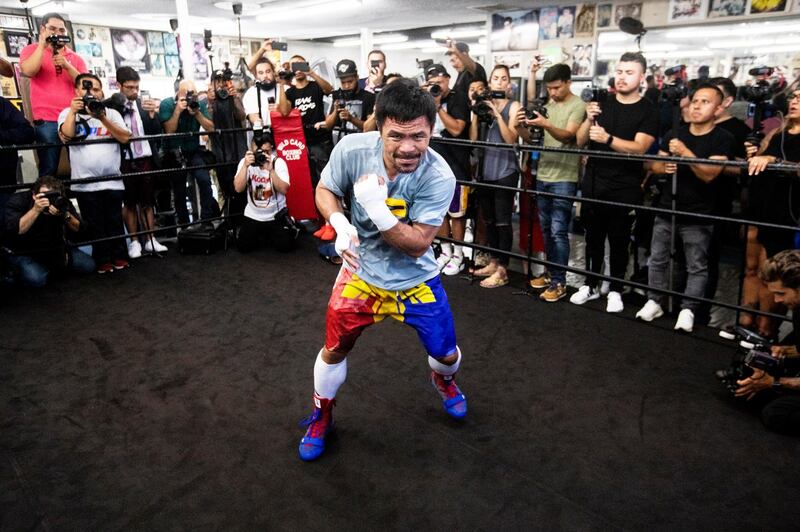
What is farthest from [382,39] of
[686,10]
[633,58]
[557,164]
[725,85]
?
[633,58]

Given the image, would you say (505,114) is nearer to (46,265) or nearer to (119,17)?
(46,265)

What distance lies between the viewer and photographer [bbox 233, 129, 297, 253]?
440 centimetres

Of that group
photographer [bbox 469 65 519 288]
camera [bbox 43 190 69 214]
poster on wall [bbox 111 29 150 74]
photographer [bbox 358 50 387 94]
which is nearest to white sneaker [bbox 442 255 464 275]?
photographer [bbox 469 65 519 288]

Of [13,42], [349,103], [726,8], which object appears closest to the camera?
[349,103]

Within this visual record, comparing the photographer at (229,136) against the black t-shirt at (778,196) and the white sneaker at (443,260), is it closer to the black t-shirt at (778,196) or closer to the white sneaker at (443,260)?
the white sneaker at (443,260)

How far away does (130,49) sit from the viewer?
11.2m

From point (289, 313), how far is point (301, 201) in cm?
170

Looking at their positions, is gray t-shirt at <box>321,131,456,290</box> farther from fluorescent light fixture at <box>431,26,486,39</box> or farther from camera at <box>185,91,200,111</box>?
fluorescent light fixture at <box>431,26,486,39</box>

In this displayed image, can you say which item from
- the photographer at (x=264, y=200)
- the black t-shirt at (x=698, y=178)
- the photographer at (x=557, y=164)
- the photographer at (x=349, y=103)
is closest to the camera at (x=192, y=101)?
the photographer at (x=264, y=200)

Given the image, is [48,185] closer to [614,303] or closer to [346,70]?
[346,70]

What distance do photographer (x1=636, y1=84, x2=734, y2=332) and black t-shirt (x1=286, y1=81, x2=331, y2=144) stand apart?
273 centimetres

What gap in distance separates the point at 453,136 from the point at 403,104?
242 centimetres

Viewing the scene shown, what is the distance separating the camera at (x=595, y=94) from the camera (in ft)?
10.7

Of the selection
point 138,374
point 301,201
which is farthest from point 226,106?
point 138,374
